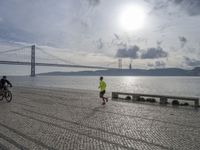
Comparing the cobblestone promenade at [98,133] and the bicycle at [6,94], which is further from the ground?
the bicycle at [6,94]

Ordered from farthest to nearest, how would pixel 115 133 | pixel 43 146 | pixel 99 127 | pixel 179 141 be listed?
pixel 99 127, pixel 115 133, pixel 179 141, pixel 43 146

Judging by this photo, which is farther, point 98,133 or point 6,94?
point 6,94

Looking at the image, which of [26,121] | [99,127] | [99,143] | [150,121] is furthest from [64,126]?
[150,121]

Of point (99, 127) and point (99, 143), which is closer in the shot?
point (99, 143)

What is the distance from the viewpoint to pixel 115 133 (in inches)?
230

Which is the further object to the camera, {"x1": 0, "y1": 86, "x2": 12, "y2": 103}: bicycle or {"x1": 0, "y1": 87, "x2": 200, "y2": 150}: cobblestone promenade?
{"x1": 0, "y1": 86, "x2": 12, "y2": 103}: bicycle

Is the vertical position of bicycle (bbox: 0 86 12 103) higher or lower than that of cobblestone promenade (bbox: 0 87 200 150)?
higher

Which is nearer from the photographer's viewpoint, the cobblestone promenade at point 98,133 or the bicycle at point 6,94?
the cobblestone promenade at point 98,133

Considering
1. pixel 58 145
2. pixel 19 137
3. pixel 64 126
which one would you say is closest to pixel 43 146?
pixel 58 145

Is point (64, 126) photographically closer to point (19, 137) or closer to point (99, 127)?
point (99, 127)

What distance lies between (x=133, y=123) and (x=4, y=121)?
13.8 feet

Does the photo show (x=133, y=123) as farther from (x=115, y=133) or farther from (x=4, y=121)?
(x=4, y=121)

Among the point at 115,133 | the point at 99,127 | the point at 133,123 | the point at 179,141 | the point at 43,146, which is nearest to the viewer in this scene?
the point at 43,146

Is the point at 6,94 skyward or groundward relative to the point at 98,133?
skyward
